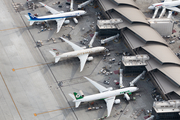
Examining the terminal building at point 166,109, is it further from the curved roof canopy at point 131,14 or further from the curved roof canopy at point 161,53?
the curved roof canopy at point 131,14

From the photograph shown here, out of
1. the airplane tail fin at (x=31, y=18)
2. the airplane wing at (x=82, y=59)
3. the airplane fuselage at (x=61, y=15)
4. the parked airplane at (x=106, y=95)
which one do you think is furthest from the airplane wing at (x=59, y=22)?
the parked airplane at (x=106, y=95)

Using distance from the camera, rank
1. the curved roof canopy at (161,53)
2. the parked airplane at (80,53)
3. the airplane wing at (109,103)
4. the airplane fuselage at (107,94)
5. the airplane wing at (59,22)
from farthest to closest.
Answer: the airplane wing at (59,22)
the parked airplane at (80,53)
the curved roof canopy at (161,53)
the airplane fuselage at (107,94)
the airplane wing at (109,103)

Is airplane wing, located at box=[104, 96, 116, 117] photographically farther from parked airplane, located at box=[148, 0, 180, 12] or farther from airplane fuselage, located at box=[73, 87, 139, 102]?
parked airplane, located at box=[148, 0, 180, 12]

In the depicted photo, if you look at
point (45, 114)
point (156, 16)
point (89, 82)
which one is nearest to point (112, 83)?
point (89, 82)

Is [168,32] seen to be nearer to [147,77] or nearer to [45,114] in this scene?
[147,77]

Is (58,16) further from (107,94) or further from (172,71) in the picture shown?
(172,71)

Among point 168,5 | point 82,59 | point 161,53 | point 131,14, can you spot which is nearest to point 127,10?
point 131,14
